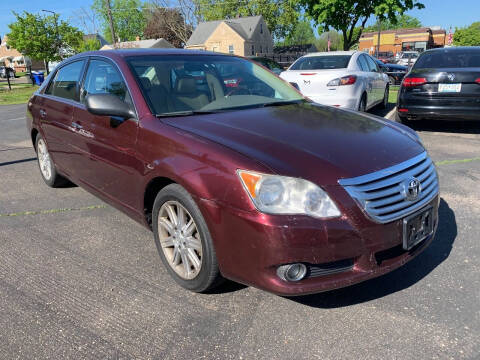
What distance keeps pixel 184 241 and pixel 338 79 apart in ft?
19.4

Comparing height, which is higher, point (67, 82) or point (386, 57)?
point (386, 57)

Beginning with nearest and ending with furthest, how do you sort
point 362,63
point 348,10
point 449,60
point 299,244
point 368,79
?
1. point 299,244
2. point 449,60
3. point 368,79
4. point 362,63
5. point 348,10

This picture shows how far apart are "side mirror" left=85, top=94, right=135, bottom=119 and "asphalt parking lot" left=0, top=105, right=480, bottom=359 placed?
1.15 m

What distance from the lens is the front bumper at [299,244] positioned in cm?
214

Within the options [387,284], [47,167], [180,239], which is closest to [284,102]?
[180,239]

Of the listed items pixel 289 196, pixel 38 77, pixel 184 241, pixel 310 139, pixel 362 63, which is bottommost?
pixel 184 241

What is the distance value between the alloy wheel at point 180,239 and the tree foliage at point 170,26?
68630mm

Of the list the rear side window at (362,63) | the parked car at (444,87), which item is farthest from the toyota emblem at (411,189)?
the rear side window at (362,63)

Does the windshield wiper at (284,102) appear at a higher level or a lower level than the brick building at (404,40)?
lower

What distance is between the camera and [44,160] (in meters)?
5.07

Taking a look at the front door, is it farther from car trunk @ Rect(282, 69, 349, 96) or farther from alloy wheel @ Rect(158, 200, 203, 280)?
car trunk @ Rect(282, 69, 349, 96)

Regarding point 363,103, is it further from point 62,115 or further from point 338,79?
point 62,115

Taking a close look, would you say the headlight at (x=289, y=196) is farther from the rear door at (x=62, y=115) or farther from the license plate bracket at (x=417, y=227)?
the rear door at (x=62, y=115)

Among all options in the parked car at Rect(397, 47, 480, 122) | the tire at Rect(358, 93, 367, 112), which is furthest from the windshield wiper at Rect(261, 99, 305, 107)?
the tire at Rect(358, 93, 367, 112)
